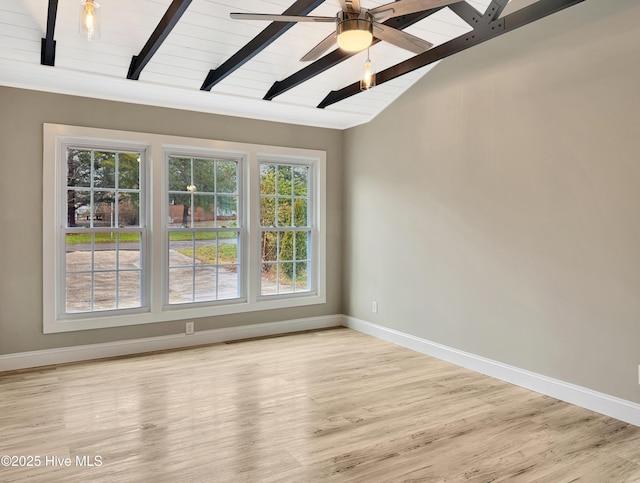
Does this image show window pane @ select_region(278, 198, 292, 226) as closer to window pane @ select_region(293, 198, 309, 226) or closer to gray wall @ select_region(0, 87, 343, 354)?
window pane @ select_region(293, 198, 309, 226)

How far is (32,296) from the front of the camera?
4.09 meters

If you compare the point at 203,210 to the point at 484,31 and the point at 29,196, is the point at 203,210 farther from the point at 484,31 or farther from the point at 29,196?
the point at 484,31

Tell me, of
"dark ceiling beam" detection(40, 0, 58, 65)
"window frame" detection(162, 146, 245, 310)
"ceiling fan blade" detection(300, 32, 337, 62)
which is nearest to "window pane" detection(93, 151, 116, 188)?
"window frame" detection(162, 146, 245, 310)

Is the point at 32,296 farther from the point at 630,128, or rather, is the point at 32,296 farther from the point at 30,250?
the point at 630,128

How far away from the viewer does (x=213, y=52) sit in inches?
148

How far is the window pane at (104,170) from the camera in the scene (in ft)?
14.5

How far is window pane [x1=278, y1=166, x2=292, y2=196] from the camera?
552cm

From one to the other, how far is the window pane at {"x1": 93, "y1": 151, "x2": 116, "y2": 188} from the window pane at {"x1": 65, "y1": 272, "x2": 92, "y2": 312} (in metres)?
0.90

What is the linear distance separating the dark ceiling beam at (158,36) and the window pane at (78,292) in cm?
197

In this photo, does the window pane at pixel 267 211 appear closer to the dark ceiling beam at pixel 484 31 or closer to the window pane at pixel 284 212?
the window pane at pixel 284 212

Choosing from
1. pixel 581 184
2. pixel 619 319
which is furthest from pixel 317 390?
pixel 581 184

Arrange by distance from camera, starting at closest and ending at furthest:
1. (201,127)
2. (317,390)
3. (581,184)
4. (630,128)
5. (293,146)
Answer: (630,128) → (581,184) → (317,390) → (201,127) → (293,146)

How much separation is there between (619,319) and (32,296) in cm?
473

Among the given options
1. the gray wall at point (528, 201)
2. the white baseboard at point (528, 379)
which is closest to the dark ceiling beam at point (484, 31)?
the gray wall at point (528, 201)
